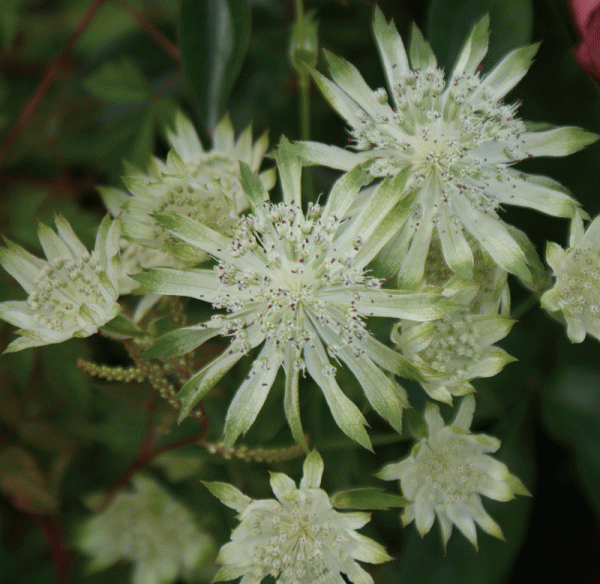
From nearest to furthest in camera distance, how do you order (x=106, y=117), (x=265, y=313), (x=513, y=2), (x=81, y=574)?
(x=265, y=313) < (x=513, y=2) < (x=81, y=574) < (x=106, y=117)

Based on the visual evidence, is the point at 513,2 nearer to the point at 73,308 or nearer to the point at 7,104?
the point at 73,308

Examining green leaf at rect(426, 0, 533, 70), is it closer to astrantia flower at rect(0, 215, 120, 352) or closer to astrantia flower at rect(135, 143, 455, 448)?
astrantia flower at rect(135, 143, 455, 448)

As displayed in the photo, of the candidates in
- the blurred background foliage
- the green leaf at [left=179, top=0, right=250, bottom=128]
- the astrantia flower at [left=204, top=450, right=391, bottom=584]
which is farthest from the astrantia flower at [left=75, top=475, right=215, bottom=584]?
the green leaf at [left=179, top=0, right=250, bottom=128]

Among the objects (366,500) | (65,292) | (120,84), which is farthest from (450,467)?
(120,84)

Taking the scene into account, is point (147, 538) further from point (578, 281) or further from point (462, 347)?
point (578, 281)

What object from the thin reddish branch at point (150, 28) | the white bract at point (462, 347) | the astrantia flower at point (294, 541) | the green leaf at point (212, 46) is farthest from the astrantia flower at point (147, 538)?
the thin reddish branch at point (150, 28)

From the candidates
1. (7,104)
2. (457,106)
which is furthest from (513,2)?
(7,104)

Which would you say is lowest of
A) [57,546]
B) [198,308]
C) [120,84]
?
[57,546]

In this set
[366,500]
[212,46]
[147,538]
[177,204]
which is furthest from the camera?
[147,538]
